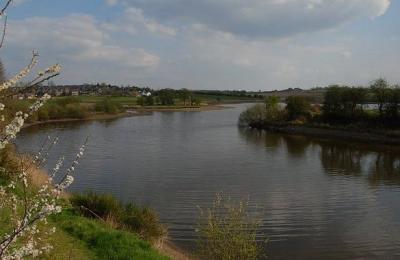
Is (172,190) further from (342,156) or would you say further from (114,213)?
(342,156)

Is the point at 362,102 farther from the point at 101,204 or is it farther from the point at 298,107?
the point at 101,204

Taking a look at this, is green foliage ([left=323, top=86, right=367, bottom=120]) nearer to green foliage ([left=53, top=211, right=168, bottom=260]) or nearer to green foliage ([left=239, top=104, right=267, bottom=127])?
green foliage ([left=239, top=104, right=267, bottom=127])

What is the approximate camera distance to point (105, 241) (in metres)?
9.55

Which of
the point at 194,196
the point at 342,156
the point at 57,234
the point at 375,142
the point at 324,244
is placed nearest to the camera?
the point at 57,234

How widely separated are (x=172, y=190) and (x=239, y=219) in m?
11.4

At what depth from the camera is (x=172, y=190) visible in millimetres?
23438

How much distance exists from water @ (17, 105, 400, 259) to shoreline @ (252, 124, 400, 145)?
16.2 ft

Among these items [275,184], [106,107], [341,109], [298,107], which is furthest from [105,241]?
[106,107]

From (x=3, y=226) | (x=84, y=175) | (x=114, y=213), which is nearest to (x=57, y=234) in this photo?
(x=3, y=226)

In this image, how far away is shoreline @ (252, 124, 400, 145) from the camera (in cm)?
5034

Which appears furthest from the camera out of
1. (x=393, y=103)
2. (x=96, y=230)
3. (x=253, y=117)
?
(x=253, y=117)

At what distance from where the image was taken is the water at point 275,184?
1695 cm

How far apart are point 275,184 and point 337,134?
105 feet

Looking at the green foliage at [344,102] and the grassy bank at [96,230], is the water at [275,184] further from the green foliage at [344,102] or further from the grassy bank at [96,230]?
the green foliage at [344,102]
